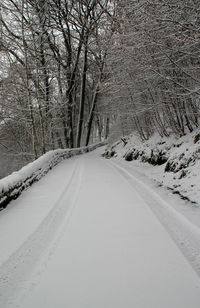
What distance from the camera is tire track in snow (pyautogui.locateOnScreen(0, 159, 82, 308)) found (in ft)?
5.67

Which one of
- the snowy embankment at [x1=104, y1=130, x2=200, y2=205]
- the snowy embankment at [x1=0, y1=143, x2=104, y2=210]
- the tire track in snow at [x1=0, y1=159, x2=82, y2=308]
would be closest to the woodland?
the snowy embankment at [x1=104, y1=130, x2=200, y2=205]

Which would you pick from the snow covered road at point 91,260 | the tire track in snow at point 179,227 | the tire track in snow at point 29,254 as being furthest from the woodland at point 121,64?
the tire track in snow at point 29,254

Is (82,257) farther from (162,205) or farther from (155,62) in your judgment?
(155,62)

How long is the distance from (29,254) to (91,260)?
0.83 metres

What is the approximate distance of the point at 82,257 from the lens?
2203 mm

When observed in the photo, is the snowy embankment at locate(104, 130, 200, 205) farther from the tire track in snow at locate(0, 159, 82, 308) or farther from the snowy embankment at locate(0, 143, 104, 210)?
the snowy embankment at locate(0, 143, 104, 210)

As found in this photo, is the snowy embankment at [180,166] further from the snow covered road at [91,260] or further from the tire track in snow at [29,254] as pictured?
the tire track in snow at [29,254]

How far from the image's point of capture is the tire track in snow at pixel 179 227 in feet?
7.27

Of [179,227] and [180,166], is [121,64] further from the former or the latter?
[179,227]

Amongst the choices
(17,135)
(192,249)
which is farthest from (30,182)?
(17,135)

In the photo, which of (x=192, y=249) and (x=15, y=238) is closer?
(x=192, y=249)

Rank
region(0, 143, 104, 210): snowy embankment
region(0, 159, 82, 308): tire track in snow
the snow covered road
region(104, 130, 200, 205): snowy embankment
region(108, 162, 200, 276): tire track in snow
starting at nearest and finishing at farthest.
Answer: the snow covered road
region(0, 159, 82, 308): tire track in snow
region(108, 162, 200, 276): tire track in snow
region(0, 143, 104, 210): snowy embankment
region(104, 130, 200, 205): snowy embankment

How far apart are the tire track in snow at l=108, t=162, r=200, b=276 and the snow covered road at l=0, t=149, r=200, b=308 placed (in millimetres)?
97

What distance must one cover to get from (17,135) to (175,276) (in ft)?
60.6
